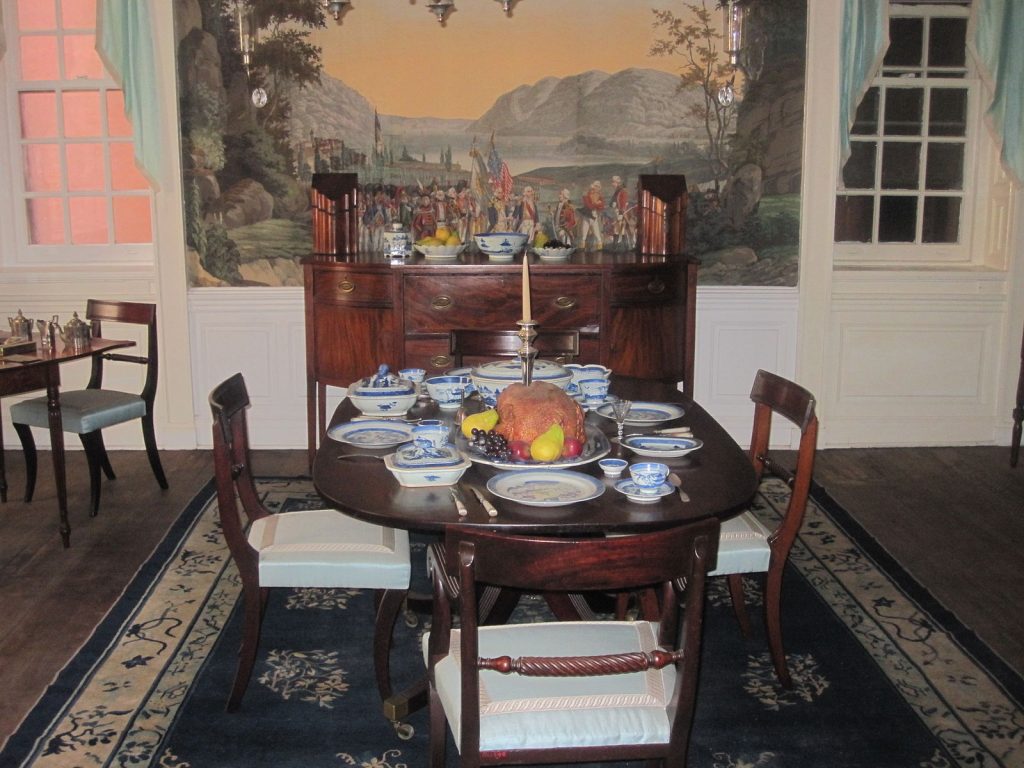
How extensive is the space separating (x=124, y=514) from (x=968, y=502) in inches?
144

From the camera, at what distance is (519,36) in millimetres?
5395

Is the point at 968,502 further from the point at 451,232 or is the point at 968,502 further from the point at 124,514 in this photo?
the point at 124,514

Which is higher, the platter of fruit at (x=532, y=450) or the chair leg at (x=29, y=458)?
the platter of fruit at (x=532, y=450)

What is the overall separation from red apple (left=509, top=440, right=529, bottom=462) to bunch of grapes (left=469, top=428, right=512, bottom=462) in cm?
1

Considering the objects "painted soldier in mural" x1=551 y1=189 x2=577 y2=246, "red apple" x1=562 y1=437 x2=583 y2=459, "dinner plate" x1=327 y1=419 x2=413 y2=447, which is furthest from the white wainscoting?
"red apple" x1=562 y1=437 x2=583 y2=459

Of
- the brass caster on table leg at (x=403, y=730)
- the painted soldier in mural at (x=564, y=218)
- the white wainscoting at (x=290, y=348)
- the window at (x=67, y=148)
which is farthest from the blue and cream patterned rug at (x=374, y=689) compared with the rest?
the window at (x=67, y=148)

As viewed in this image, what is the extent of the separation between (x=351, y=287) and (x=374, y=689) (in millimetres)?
2308

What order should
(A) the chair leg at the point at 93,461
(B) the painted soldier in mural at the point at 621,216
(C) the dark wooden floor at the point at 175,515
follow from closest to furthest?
(C) the dark wooden floor at the point at 175,515 → (A) the chair leg at the point at 93,461 → (B) the painted soldier in mural at the point at 621,216

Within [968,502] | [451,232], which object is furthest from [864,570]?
[451,232]

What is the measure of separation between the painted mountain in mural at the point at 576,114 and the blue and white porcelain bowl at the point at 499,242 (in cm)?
70

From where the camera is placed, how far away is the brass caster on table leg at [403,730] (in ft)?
9.21

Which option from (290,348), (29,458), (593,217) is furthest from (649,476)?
(290,348)

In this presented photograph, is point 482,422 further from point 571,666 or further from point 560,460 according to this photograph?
point 571,666

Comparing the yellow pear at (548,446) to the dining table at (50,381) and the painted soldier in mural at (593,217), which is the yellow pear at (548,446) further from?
the painted soldier in mural at (593,217)
